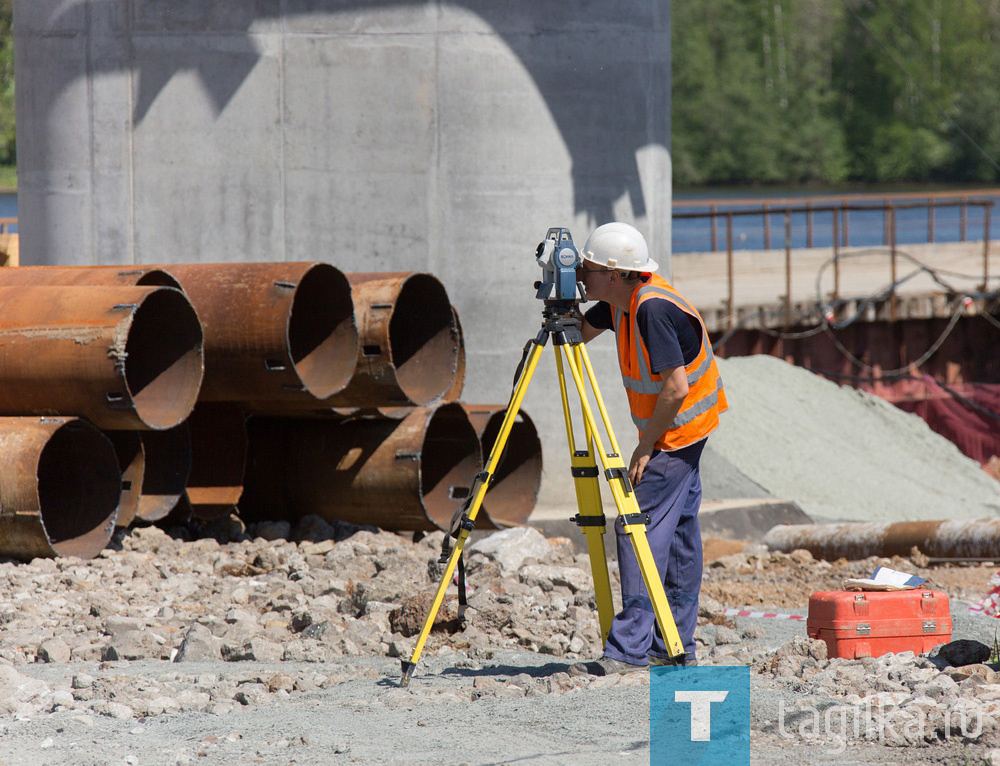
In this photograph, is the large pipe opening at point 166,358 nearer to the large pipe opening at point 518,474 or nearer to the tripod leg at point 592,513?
the large pipe opening at point 518,474

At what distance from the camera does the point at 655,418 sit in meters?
5.12

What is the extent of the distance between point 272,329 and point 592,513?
3188 mm

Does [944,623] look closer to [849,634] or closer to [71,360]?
[849,634]

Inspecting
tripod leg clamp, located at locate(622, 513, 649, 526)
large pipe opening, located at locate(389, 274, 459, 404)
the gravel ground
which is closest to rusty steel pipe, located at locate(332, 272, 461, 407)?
large pipe opening, located at locate(389, 274, 459, 404)

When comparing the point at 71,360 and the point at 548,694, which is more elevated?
the point at 71,360

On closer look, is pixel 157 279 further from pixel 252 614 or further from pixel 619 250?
pixel 619 250

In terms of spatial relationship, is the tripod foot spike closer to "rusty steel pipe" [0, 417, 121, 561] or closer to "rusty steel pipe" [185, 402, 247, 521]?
"rusty steel pipe" [0, 417, 121, 561]

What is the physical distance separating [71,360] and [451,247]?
3.85m

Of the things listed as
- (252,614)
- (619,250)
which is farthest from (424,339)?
(619,250)

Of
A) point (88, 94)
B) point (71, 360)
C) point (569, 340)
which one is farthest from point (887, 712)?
point (88, 94)

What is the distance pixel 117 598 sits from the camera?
701cm

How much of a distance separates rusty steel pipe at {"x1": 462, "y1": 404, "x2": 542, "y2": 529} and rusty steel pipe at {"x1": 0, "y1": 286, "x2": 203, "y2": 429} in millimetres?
2402

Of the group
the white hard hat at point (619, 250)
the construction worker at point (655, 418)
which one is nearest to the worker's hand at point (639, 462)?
the construction worker at point (655, 418)

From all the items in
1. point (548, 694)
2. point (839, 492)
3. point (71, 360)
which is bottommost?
point (839, 492)
